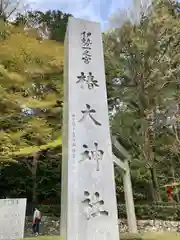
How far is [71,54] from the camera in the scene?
507cm

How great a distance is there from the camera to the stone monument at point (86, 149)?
3.97m

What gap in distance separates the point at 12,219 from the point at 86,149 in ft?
15.0

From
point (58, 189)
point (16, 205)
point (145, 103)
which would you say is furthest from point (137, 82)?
point (16, 205)

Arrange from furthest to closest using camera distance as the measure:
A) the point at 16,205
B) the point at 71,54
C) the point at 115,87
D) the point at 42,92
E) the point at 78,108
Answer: the point at 115,87 → the point at 42,92 → the point at 16,205 → the point at 71,54 → the point at 78,108

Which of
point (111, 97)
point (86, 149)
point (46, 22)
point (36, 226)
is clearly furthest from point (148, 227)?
point (46, 22)

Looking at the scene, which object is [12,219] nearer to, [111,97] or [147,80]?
[111,97]

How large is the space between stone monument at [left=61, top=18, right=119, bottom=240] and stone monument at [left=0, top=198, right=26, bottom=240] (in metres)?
3.79

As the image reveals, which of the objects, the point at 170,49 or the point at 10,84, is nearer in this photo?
the point at 10,84

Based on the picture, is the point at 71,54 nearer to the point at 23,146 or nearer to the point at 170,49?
the point at 23,146

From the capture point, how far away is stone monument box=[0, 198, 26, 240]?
7.46 m

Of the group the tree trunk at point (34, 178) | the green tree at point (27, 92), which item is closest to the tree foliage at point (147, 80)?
the green tree at point (27, 92)

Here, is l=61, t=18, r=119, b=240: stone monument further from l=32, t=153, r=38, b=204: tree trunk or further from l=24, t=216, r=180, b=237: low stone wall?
l=32, t=153, r=38, b=204: tree trunk

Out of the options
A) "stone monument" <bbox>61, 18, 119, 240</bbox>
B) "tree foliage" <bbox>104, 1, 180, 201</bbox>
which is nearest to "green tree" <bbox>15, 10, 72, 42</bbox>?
"tree foliage" <bbox>104, 1, 180, 201</bbox>

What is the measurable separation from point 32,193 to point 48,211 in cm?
164
